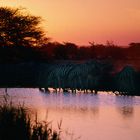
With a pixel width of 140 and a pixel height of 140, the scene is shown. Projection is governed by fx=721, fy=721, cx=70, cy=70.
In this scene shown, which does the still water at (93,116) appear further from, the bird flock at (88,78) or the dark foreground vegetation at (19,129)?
the bird flock at (88,78)

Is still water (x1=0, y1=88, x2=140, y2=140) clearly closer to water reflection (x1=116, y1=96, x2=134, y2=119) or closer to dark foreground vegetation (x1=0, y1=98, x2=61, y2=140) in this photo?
water reflection (x1=116, y1=96, x2=134, y2=119)

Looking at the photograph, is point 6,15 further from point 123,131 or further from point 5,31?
point 123,131

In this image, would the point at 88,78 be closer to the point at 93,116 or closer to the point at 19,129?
the point at 93,116

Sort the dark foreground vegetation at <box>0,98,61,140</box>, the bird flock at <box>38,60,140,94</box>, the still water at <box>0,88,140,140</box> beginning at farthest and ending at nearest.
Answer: the bird flock at <box>38,60,140,94</box> < the still water at <box>0,88,140,140</box> < the dark foreground vegetation at <box>0,98,61,140</box>

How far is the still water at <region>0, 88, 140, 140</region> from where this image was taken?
2938cm

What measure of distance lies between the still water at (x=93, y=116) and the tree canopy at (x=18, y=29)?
3855 mm

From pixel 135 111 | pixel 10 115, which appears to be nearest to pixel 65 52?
pixel 135 111

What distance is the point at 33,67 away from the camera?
223 feet

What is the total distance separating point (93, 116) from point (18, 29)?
47.1ft

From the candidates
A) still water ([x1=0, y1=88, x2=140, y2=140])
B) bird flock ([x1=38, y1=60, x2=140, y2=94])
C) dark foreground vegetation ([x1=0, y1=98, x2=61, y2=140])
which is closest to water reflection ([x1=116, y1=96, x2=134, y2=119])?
still water ([x1=0, y1=88, x2=140, y2=140])

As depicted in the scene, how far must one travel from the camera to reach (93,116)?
3734 centimetres

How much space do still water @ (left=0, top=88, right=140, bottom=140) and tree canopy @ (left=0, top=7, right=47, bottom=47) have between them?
3.85 metres

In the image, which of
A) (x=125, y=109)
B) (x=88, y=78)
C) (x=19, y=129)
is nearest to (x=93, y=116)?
(x=125, y=109)

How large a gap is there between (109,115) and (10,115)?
16.7 metres
